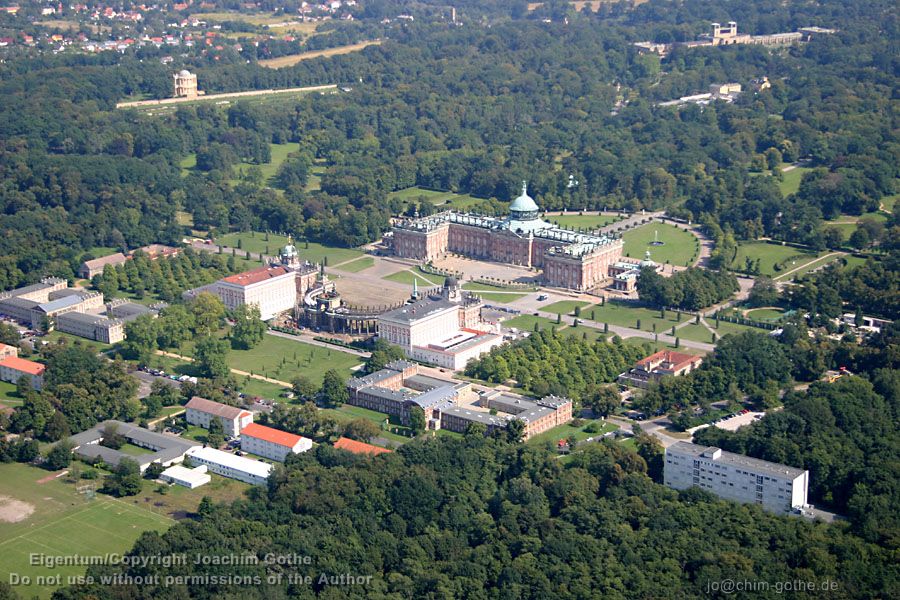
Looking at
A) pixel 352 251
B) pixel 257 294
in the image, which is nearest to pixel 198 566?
pixel 257 294

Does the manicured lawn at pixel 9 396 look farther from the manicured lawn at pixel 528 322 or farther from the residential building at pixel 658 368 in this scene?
the residential building at pixel 658 368

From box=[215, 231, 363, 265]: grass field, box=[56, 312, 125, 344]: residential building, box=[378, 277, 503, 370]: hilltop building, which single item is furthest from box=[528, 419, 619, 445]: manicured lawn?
box=[215, 231, 363, 265]: grass field

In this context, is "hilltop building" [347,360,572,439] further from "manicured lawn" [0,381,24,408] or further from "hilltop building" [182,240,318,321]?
"manicured lawn" [0,381,24,408]

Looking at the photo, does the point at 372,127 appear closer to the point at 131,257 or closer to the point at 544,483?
the point at 131,257

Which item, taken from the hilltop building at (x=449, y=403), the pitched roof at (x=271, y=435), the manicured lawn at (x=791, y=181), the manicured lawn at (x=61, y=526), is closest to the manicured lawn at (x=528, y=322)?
the hilltop building at (x=449, y=403)

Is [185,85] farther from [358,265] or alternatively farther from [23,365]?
[23,365]

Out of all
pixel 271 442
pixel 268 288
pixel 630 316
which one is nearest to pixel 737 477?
pixel 271 442
